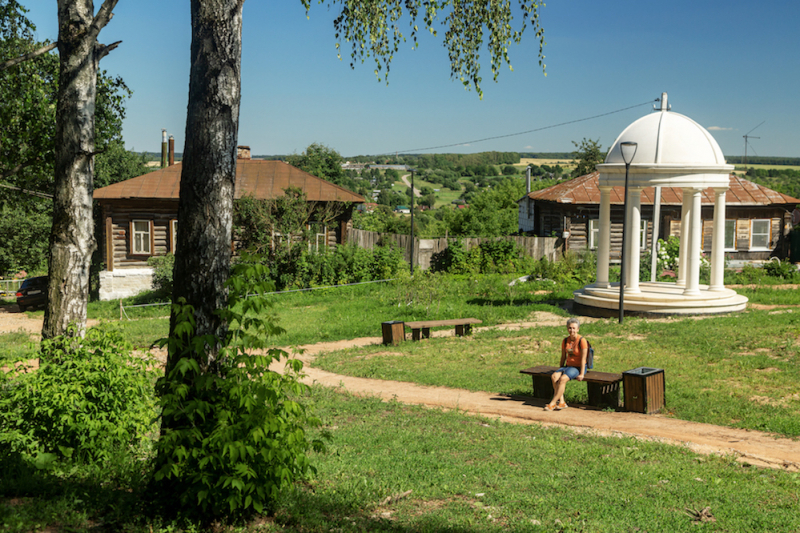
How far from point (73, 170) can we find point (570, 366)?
6954 millimetres

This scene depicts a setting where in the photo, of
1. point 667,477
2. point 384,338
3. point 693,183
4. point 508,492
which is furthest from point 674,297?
point 508,492

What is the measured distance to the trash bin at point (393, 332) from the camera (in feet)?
48.1

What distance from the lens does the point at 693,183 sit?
17.1 meters

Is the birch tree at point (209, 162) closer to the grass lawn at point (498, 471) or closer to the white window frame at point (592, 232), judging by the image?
→ the grass lawn at point (498, 471)

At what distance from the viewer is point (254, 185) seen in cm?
2864

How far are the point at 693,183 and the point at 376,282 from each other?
40.0 ft

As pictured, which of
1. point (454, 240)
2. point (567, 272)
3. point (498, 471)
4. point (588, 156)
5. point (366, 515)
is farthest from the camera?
point (588, 156)

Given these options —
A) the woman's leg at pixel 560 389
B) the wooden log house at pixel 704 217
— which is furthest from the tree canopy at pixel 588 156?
the woman's leg at pixel 560 389

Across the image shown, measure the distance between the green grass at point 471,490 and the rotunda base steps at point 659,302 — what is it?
34.1 ft

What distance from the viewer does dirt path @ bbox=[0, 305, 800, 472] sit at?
7.34 m

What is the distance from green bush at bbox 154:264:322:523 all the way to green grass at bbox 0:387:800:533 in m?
0.32

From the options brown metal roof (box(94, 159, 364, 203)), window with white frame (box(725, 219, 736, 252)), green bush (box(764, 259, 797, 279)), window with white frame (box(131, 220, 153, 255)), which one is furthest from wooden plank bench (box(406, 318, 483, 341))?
window with white frame (box(725, 219, 736, 252))

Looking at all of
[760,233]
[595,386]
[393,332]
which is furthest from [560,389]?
[760,233]

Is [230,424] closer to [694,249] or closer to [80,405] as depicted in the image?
[80,405]
